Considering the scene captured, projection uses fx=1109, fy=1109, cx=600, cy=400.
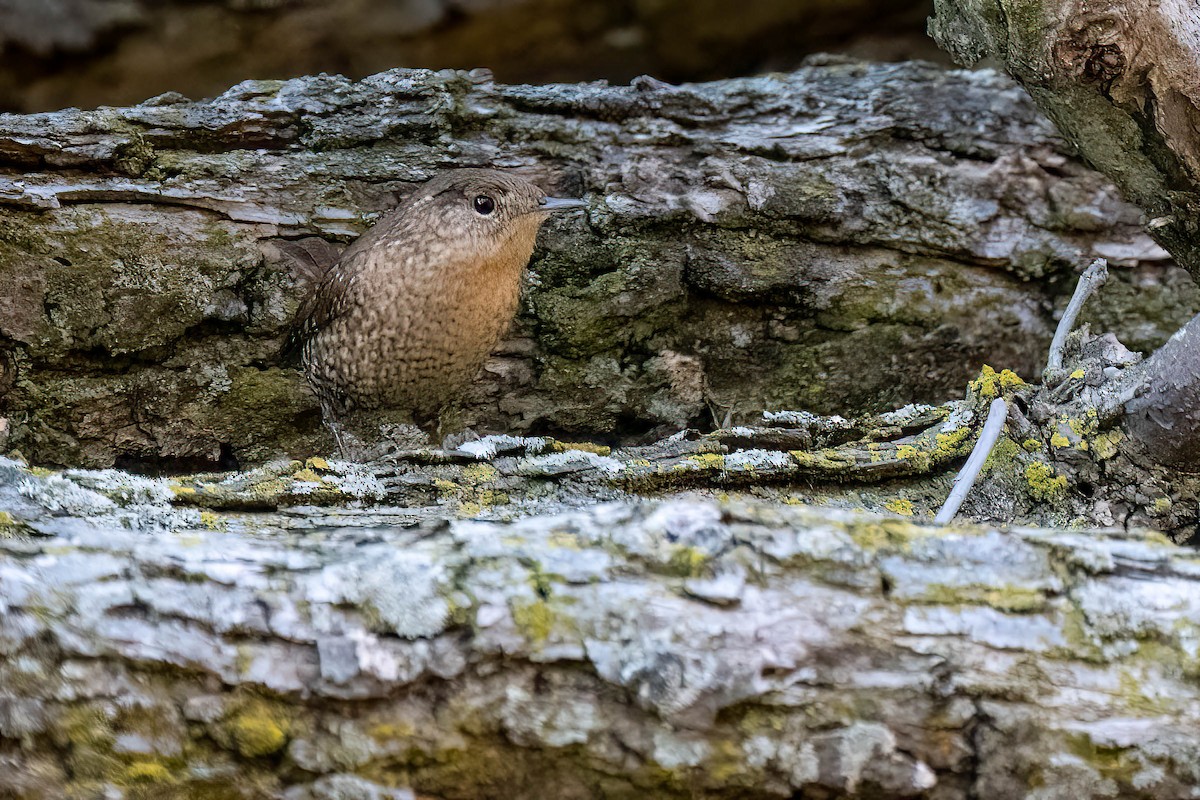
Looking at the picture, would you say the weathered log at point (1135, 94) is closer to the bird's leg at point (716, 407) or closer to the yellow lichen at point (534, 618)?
the bird's leg at point (716, 407)

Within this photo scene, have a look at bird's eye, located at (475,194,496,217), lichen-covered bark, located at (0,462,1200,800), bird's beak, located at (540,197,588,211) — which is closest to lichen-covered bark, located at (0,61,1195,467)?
bird's beak, located at (540,197,588,211)

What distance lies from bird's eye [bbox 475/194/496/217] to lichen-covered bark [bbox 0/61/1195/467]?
1.00 ft

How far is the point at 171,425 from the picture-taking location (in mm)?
2654

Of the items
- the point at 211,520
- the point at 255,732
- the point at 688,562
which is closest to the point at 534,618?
the point at 688,562

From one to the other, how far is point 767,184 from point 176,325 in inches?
61.1

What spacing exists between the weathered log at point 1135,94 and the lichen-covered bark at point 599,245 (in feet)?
2.23

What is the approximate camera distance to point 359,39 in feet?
12.4

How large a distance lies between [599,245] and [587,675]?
1.77 m

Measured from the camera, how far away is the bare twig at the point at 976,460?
6.63ft

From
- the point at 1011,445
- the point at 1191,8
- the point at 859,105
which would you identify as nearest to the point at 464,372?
the point at 1011,445

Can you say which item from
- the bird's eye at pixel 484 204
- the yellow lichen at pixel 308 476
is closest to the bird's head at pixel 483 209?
the bird's eye at pixel 484 204

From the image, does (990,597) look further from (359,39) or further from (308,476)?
(359,39)

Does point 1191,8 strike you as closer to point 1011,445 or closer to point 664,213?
point 1011,445

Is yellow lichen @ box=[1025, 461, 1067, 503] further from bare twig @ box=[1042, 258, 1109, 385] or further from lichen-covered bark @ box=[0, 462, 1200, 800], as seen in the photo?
lichen-covered bark @ box=[0, 462, 1200, 800]
